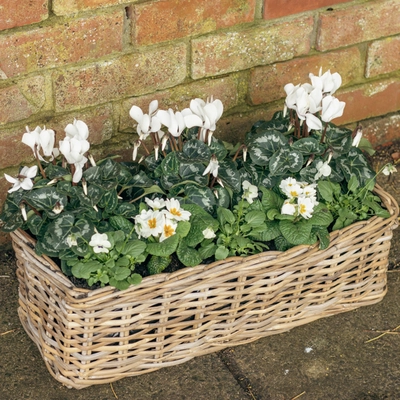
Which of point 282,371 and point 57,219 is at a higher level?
point 57,219

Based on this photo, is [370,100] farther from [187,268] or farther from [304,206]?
[187,268]

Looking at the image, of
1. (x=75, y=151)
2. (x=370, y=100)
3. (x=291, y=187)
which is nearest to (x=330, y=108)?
(x=291, y=187)

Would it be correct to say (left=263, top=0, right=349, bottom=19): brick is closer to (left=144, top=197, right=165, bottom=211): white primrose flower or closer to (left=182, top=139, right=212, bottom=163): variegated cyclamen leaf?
(left=182, top=139, right=212, bottom=163): variegated cyclamen leaf

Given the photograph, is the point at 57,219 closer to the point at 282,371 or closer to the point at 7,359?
the point at 7,359

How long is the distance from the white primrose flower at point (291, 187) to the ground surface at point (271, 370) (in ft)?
1.42

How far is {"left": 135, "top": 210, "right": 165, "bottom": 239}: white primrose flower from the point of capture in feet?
6.61

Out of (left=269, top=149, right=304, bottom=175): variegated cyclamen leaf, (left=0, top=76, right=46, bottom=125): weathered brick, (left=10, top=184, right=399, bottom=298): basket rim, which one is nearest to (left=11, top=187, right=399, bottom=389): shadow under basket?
(left=10, top=184, right=399, bottom=298): basket rim

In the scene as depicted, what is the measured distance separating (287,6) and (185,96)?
433 millimetres

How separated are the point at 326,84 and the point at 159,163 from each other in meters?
0.53

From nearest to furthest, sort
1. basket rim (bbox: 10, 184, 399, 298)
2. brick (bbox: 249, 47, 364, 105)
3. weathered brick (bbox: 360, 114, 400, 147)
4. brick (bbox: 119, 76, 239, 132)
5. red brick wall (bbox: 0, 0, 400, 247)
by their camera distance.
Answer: basket rim (bbox: 10, 184, 399, 298) < red brick wall (bbox: 0, 0, 400, 247) < brick (bbox: 119, 76, 239, 132) < brick (bbox: 249, 47, 364, 105) < weathered brick (bbox: 360, 114, 400, 147)

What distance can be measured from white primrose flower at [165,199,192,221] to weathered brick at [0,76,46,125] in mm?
566

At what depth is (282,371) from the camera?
2.20 m

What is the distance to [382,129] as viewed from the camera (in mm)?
3074

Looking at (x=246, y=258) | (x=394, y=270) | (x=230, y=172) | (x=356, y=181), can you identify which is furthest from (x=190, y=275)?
(x=394, y=270)
